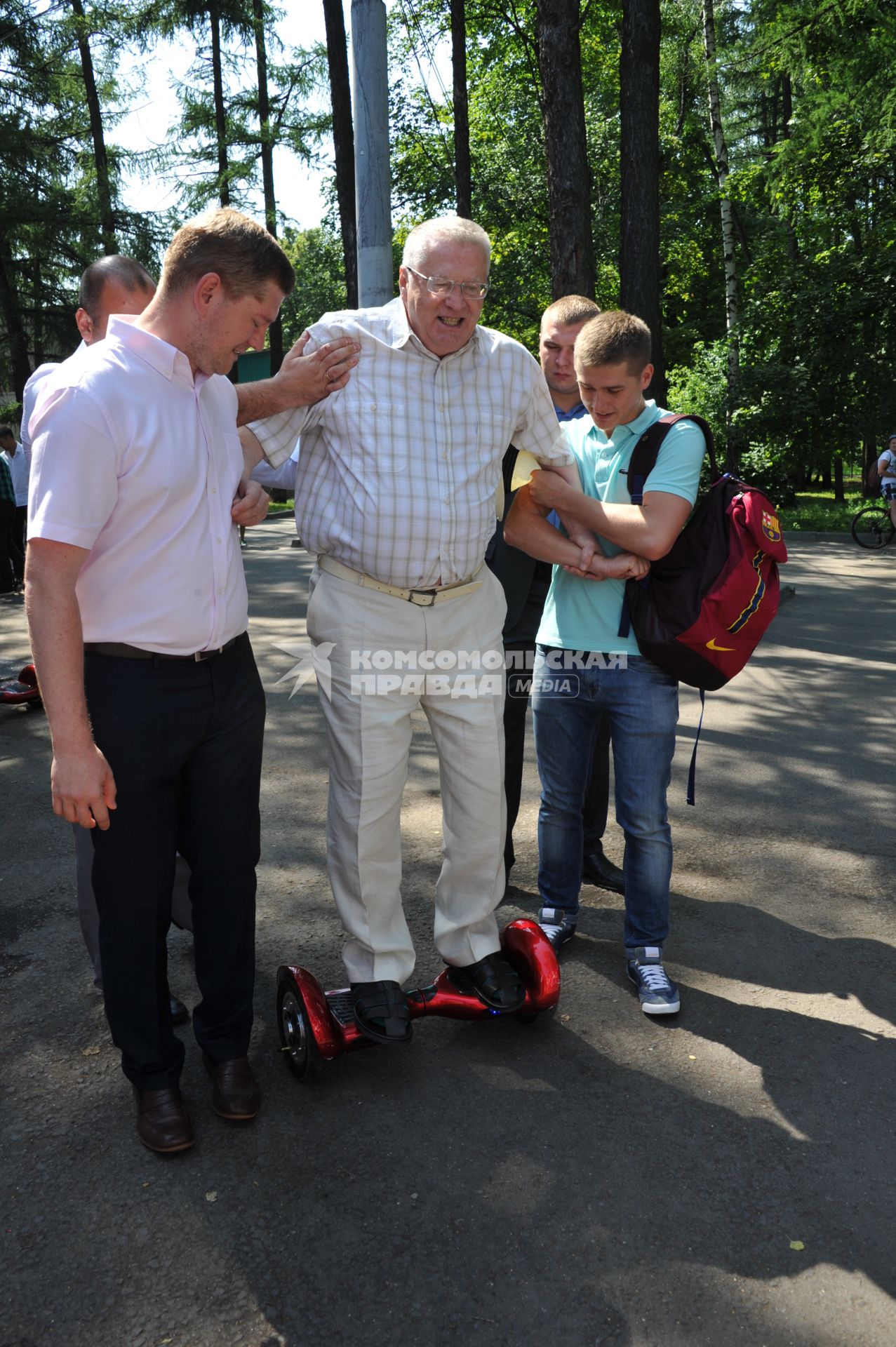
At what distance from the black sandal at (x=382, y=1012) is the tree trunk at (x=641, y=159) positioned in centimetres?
739

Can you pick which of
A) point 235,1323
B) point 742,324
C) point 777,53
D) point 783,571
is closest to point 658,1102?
point 235,1323

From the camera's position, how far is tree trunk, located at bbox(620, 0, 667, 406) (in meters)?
9.18

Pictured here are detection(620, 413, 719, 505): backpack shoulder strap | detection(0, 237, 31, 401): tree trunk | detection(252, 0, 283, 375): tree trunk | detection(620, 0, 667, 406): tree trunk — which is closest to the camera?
detection(620, 413, 719, 505): backpack shoulder strap

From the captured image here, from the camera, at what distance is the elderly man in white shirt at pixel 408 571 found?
293cm

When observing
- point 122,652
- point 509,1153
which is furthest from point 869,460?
point 122,652

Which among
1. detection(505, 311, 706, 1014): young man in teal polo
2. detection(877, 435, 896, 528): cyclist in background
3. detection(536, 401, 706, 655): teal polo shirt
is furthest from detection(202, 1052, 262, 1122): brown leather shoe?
detection(877, 435, 896, 528): cyclist in background

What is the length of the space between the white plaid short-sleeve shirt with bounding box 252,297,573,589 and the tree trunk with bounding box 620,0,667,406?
261 inches

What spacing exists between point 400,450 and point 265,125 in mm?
26262

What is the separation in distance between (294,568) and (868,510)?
9.04 m

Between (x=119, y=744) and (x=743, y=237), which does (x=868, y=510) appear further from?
(x=119, y=744)

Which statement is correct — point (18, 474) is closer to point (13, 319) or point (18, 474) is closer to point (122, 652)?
point (122, 652)

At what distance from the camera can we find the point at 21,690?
720cm

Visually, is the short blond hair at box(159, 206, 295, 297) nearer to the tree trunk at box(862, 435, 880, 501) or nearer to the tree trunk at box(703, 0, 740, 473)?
the tree trunk at box(862, 435, 880, 501)

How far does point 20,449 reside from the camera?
1317 centimetres
